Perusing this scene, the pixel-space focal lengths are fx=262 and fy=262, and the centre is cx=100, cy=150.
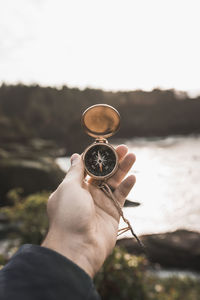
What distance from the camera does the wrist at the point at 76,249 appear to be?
165 centimetres

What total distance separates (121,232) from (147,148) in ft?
2.38

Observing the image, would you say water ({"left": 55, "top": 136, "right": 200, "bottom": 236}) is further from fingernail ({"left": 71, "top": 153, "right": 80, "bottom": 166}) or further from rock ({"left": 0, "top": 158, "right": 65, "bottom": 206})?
rock ({"left": 0, "top": 158, "right": 65, "bottom": 206})

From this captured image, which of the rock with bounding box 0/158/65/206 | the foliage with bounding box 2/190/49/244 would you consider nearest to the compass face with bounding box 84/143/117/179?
the foliage with bounding box 2/190/49/244

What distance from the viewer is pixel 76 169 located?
2.04 meters

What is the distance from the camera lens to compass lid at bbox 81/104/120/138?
6.66 ft

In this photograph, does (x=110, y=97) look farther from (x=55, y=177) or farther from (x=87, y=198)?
(x=55, y=177)

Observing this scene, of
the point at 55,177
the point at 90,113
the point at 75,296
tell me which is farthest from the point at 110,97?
the point at 55,177

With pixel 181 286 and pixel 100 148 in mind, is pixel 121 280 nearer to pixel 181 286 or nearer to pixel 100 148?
pixel 181 286

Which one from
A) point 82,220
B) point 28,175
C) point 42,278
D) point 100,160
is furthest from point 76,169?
point 28,175

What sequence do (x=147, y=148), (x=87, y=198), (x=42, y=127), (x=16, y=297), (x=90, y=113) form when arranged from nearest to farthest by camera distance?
(x=16, y=297) < (x=87, y=198) < (x=90, y=113) < (x=147, y=148) < (x=42, y=127)

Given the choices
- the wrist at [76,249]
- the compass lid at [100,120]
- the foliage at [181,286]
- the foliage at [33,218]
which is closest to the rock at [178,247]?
the wrist at [76,249]

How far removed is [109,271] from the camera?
301 centimetres

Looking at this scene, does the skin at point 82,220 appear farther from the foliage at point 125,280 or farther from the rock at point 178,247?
the foliage at point 125,280

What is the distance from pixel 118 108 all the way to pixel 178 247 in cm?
130
